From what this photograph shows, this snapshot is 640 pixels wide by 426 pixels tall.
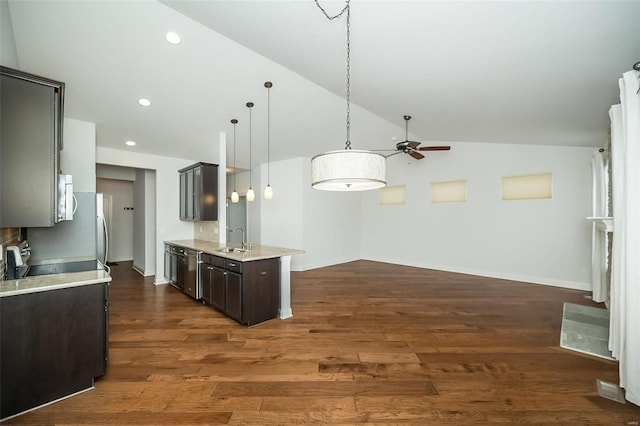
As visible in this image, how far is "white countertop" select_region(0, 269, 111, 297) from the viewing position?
180 cm

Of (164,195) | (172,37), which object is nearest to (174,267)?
(164,195)

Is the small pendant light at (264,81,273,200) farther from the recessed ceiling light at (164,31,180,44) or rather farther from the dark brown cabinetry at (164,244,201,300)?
the dark brown cabinetry at (164,244,201,300)

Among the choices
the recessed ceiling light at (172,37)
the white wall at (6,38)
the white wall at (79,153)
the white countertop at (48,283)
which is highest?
the recessed ceiling light at (172,37)

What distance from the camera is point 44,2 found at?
2.38 metres

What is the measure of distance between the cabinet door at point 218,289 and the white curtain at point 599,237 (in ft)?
18.1

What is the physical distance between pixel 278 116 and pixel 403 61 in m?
2.43

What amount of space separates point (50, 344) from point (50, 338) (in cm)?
4

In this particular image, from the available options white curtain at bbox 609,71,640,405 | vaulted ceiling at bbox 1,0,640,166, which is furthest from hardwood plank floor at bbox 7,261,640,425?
vaulted ceiling at bbox 1,0,640,166

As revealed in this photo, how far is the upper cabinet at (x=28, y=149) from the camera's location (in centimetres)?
179

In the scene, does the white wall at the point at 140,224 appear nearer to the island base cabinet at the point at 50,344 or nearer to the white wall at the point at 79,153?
the white wall at the point at 79,153

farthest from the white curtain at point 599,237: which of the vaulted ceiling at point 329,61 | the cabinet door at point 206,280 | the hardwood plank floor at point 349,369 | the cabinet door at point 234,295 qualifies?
the cabinet door at point 206,280

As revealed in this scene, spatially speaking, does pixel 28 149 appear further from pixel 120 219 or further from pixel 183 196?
pixel 120 219

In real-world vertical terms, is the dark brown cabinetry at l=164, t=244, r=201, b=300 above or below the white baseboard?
above

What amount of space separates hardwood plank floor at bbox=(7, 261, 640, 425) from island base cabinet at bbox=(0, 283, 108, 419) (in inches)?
4.9
